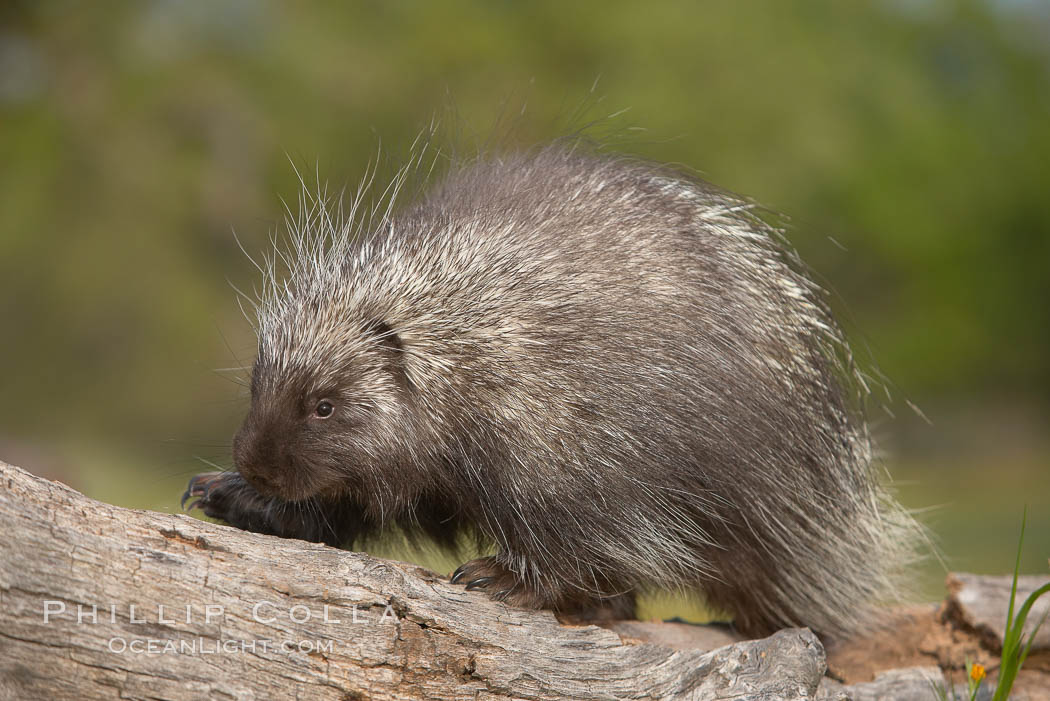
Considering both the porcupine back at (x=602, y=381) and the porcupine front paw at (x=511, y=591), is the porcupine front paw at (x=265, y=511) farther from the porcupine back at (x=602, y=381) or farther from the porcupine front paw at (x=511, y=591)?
the porcupine front paw at (x=511, y=591)

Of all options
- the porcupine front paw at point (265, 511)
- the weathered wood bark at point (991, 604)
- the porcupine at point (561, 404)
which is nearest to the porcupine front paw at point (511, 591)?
the porcupine at point (561, 404)

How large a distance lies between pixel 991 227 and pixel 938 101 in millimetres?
2085

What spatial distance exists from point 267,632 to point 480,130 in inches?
356

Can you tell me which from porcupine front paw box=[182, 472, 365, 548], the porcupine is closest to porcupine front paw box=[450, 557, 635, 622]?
the porcupine

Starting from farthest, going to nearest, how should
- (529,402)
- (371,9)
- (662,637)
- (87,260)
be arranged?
(371,9)
(87,260)
(662,637)
(529,402)

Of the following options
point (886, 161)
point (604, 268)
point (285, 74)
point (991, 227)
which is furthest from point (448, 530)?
point (991, 227)

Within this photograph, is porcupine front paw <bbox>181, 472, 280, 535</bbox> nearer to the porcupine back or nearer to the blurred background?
the porcupine back

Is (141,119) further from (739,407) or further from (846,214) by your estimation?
(739,407)

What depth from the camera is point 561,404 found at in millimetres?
2574

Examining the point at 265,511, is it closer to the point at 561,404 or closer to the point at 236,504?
the point at 236,504

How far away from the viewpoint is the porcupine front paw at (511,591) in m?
2.61

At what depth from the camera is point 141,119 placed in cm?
1277

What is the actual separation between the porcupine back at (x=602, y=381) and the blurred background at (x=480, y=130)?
7.89 m

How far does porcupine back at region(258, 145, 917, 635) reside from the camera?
8.48 feet
